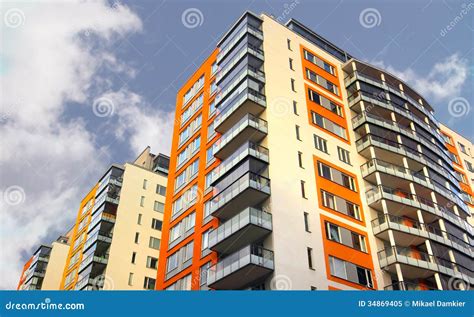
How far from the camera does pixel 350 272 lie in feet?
122

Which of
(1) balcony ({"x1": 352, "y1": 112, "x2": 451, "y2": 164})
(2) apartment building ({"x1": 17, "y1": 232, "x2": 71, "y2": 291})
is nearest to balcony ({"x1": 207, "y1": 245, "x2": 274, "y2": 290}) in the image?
(1) balcony ({"x1": 352, "y1": 112, "x2": 451, "y2": 164})

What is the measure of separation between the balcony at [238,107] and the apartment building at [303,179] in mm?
119

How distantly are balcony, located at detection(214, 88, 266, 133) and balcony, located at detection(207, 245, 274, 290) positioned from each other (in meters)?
13.8

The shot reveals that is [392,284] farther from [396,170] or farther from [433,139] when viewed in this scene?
[433,139]

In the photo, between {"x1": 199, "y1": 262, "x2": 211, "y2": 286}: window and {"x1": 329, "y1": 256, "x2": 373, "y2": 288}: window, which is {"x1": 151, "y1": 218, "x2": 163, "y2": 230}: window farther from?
{"x1": 329, "y1": 256, "x2": 373, "y2": 288}: window

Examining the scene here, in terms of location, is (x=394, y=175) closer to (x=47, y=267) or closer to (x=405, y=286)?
(x=405, y=286)

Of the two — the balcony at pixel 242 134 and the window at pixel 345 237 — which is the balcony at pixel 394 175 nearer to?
the window at pixel 345 237

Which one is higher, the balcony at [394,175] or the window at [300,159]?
the balcony at [394,175]

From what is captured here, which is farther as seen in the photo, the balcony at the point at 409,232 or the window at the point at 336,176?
the window at the point at 336,176

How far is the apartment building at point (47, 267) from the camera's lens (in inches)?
3341

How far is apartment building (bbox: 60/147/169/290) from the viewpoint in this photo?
59.7 metres

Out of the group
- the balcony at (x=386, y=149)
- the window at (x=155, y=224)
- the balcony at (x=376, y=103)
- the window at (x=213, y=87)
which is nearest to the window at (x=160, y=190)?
the window at (x=155, y=224)

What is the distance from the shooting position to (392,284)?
129ft

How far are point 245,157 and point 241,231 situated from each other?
6.23 m
